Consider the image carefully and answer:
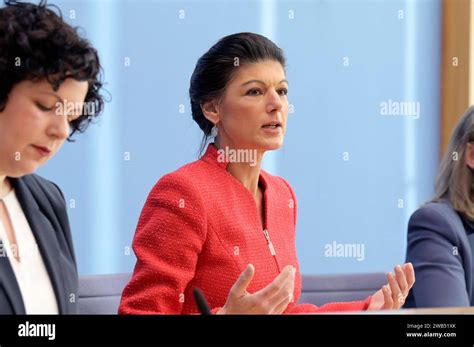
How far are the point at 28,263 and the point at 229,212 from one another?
30 centimetres

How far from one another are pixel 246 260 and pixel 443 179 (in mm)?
361

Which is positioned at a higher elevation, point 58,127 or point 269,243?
point 58,127

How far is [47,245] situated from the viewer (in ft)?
3.54

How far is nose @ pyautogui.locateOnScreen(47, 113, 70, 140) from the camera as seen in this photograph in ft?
3.61

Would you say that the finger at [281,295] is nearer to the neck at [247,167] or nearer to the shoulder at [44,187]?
the neck at [247,167]

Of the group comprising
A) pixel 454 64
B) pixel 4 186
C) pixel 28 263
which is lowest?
pixel 28 263

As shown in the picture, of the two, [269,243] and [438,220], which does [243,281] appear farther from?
[438,220]

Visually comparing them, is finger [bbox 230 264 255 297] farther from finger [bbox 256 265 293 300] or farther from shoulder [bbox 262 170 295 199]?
shoulder [bbox 262 170 295 199]

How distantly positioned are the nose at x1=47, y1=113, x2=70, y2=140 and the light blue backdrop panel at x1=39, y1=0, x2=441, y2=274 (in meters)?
0.03

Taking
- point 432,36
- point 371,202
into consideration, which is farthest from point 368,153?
point 432,36

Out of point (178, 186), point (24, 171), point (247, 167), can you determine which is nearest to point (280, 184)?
point (247, 167)

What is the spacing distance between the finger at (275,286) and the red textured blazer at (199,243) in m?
0.08

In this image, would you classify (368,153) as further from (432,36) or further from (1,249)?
(1,249)

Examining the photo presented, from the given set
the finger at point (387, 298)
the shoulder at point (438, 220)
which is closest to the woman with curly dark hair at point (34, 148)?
the finger at point (387, 298)
